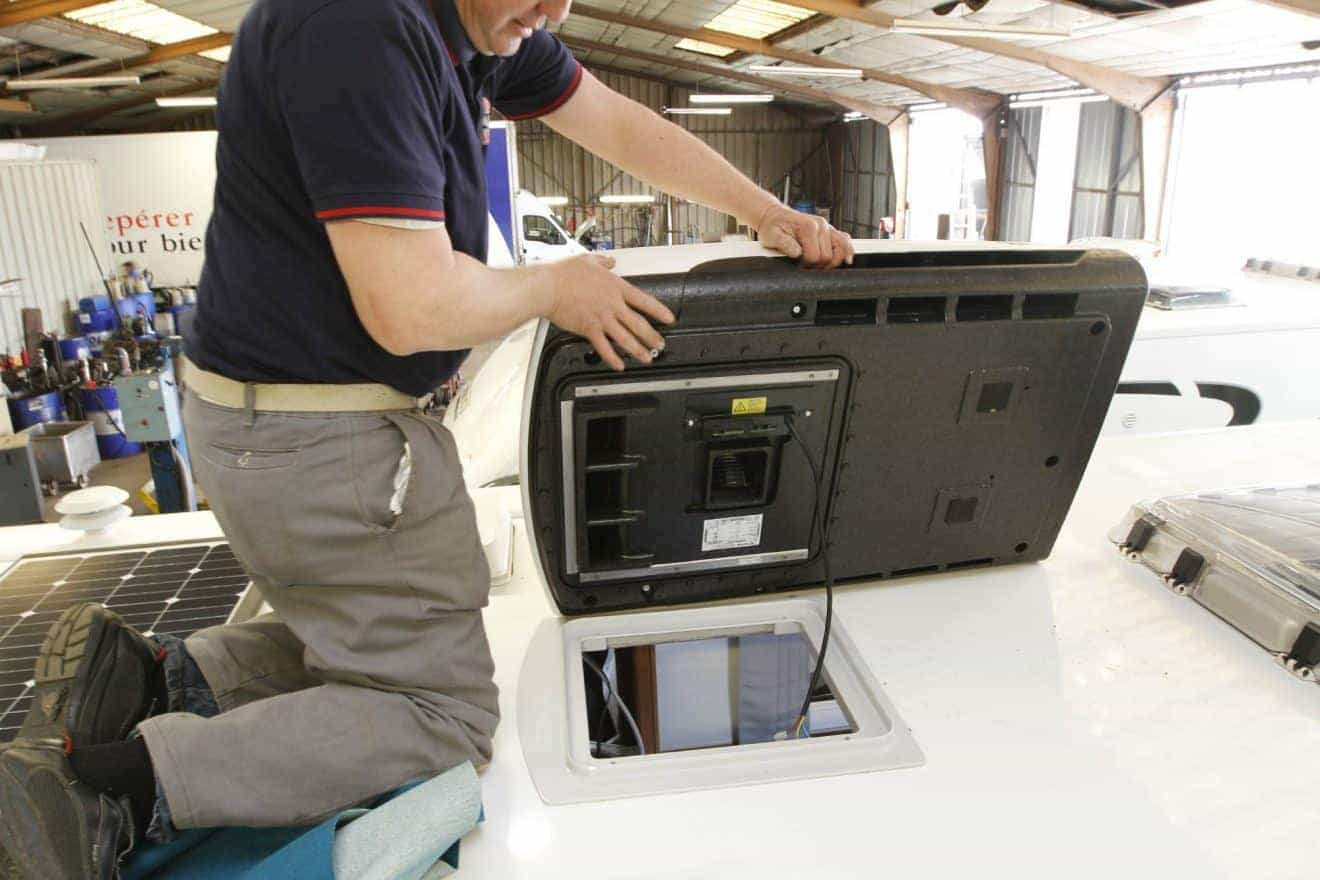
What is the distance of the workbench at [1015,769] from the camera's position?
1042 mm

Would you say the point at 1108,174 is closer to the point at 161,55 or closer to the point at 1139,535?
the point at 1139,535

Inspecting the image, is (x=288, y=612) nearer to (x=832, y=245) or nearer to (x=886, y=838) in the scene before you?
(x=886, y=838)

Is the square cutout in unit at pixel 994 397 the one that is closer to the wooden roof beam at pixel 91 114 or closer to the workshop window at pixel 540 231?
the workshop window at pixel 540 231

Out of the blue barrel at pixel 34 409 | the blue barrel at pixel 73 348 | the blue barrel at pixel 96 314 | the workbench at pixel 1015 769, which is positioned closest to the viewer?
the workbench at pixel 1015 769

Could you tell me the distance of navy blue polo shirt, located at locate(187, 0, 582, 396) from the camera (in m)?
0.96

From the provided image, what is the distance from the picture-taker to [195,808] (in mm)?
1031

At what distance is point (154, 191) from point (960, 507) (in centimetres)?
1028

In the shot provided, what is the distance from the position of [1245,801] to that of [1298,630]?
0.40 meters

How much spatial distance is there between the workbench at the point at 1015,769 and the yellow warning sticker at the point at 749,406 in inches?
17.0

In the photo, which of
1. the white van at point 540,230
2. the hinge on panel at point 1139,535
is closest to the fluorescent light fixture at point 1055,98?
the white van at point 540,230

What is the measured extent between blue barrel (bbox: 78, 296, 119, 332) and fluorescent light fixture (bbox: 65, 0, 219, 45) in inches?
98.3

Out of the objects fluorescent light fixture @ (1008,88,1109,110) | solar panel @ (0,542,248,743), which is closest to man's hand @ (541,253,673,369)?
solar panel @ (0,542,248,743)

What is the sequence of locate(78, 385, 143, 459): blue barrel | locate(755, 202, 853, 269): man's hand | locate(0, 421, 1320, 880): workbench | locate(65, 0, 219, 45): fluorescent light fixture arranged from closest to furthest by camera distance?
1. locate(0, 421, 1320, 880): workbench
2. locate(755, 202, 853, 269): man's hand
3. locate(78, 385, 143, 459): blue barrel
4. locate(65, 0, 219, 45): fluorescent light fixture

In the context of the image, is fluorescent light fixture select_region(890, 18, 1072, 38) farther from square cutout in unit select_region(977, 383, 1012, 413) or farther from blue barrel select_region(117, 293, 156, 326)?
blue barrel select_region(117, 293, 156, 326)
